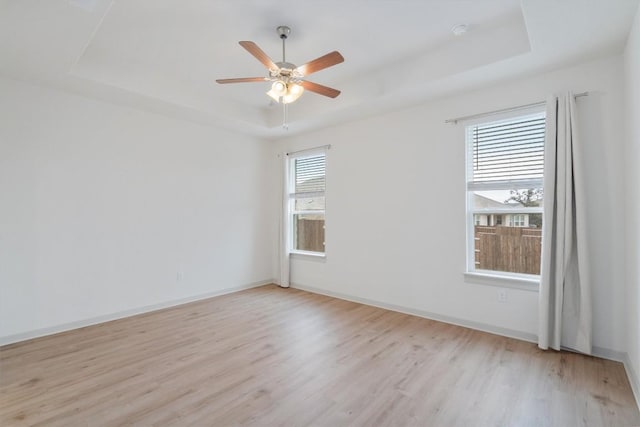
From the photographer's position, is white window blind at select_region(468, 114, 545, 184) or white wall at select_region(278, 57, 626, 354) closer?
white wall at select_region(278, 57, 626, 354)

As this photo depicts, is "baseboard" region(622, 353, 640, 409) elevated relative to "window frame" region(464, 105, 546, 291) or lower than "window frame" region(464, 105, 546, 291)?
lower

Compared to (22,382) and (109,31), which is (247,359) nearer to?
(22,382)

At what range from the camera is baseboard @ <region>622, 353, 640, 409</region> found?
209 cm

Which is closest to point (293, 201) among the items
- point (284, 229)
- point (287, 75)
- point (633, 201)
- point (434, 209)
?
point (284, 229)

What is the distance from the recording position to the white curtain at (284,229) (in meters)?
5.30

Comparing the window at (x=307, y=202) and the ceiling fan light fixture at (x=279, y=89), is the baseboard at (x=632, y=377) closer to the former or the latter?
the ceiling fan light fixture at (x=279, y=89)

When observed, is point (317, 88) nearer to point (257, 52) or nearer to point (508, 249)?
point (257, 52)

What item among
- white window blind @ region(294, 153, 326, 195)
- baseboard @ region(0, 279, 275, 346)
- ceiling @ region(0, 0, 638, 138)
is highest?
ceiling @ region(0, 0, 638, 138)

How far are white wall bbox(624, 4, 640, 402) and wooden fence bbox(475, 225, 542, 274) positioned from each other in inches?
27.2

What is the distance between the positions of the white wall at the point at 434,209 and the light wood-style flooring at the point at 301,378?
34 cm

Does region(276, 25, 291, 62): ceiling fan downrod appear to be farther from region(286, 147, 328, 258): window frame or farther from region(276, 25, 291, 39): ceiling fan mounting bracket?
region(286, 147, 328, 258): window frame

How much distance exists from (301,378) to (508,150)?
294 centimetres

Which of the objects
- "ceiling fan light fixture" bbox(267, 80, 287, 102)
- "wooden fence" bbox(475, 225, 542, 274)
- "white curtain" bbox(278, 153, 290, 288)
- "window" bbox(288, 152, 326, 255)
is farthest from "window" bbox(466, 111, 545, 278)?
"white curtain" bbox(278, 153, 290, 288)

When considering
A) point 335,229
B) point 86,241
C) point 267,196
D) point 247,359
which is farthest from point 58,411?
point 267,196
